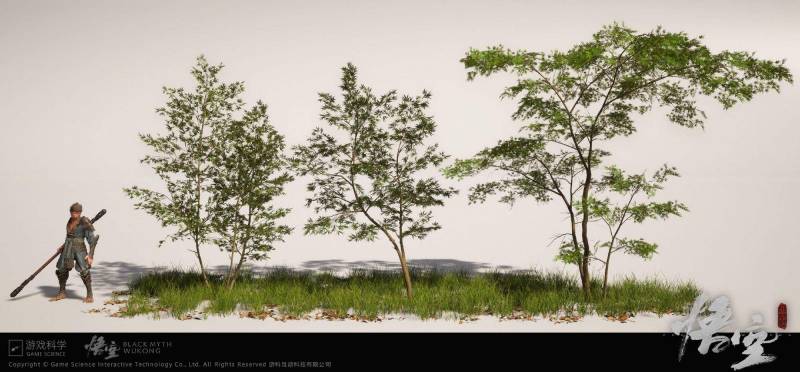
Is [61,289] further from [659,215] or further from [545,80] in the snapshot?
[659,215]

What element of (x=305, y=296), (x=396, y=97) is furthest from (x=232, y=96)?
(x=305, y=296)

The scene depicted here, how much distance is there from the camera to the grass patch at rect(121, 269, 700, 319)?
1430 centimetres

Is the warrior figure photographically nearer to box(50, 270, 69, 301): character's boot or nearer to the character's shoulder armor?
the character's shoulder armor

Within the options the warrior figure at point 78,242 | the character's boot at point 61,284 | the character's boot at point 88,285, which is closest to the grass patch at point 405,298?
the character's boot at point 88,285

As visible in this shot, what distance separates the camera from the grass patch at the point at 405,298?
14297 mm

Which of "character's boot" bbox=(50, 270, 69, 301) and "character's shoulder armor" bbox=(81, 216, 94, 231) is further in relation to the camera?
"character's boot" bbox=(50, 270, 69, 301)

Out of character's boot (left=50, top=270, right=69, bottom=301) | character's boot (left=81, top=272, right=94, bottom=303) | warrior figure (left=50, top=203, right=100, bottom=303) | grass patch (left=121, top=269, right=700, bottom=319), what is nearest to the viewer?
grass patch (left=121, top=269, right=700, bottom=319)

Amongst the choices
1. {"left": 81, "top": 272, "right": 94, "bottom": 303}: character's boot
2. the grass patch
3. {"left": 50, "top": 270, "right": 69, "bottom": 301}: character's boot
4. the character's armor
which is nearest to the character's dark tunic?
the character's armor

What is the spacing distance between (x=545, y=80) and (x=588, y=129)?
67.6 inches

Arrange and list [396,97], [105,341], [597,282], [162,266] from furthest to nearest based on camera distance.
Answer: [162,266], [597,282], [396,97], [105,341]

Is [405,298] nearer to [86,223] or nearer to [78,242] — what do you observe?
[86,223]

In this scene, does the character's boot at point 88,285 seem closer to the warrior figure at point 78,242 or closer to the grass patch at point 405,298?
the warrior figure at point 78,242

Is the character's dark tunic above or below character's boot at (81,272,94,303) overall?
above

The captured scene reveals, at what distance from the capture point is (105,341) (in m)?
11.4
